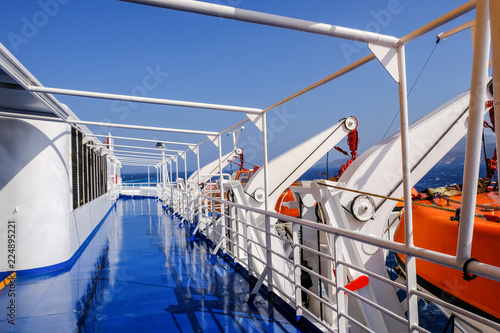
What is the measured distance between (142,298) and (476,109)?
3327 millimetres

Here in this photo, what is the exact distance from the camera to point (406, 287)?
165cm

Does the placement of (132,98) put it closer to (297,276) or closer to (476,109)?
(297,276)

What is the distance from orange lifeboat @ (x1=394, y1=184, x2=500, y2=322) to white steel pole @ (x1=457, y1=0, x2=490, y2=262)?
42.7 inches

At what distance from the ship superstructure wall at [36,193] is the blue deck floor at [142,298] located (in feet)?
1.01

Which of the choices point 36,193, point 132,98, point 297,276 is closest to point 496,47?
point 297,276

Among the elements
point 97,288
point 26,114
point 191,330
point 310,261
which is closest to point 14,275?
point 97,288

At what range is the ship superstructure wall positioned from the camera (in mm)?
4488

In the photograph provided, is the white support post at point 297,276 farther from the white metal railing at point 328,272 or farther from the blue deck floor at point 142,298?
the blue deck floor at point 142,298

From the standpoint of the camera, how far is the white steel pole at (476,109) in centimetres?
112

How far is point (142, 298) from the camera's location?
3406 millimetres

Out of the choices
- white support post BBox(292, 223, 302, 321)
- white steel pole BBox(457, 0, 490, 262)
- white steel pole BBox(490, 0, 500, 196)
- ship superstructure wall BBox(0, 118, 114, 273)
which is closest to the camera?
white steel pole BBox(490, 0, 500, 196)

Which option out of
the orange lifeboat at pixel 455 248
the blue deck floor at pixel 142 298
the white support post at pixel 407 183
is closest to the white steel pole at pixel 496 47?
the white support post at pixel 407 183

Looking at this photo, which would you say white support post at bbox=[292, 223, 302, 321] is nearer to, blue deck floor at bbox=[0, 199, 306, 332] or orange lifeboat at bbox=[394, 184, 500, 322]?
blue deck floor at bbox=[0, 199, 306, 332]

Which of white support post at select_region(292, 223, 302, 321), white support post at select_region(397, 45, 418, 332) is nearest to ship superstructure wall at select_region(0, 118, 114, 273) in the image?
white support post at select_region(292, 223, 302, 321)
